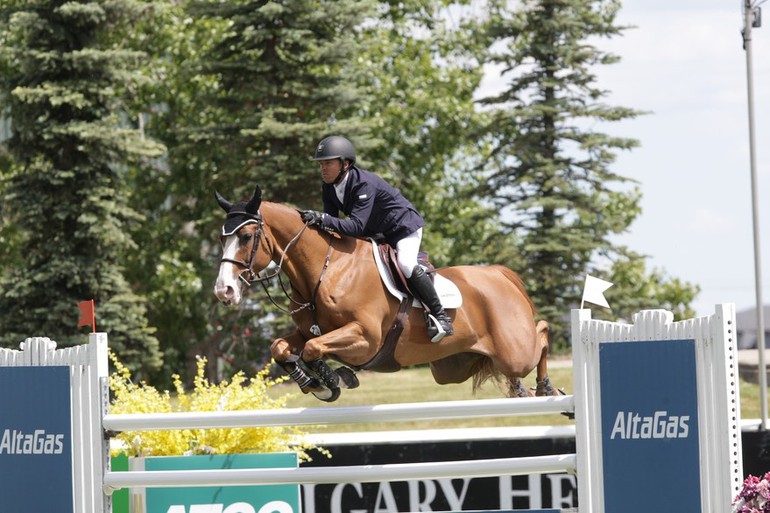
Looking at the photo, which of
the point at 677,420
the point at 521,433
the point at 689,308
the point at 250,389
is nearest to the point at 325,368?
the point at 250,389

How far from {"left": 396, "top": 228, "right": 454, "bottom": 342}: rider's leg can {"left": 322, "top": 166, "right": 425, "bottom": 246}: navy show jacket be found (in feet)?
0.52

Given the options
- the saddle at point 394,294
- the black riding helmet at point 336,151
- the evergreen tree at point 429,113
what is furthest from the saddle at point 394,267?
the evergreen tree at point 429,113

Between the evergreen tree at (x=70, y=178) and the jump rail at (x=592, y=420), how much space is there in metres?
9.42

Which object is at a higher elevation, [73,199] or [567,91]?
[567,91]

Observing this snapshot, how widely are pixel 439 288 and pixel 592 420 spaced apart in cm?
151

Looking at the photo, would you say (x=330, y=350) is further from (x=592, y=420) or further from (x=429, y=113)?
(x=429, y=113)

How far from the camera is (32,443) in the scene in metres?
5.34

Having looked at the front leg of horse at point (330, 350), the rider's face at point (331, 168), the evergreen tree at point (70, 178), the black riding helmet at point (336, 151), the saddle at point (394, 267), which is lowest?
the front leg of horse at point (330, 350)

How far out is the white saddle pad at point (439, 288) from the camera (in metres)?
5.84

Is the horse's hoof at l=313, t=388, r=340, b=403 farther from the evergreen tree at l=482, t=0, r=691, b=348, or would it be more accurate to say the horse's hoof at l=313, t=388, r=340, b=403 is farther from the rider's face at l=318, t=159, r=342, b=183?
the evergreen tree at l=482, t=0, r=691, b=348

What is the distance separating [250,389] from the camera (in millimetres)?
6465

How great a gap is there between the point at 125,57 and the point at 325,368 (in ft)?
34.4

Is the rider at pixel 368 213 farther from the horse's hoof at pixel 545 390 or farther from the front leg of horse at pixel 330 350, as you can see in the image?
the horse's hoof at pixel 545 390

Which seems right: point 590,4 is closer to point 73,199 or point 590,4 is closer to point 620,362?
point 73,199
